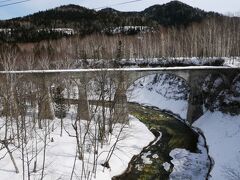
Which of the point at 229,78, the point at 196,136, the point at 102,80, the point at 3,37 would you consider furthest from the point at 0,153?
the point at 3,37

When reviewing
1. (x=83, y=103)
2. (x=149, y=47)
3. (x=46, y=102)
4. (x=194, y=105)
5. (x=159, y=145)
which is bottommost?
(x=159, y=145)

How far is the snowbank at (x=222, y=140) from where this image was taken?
2761 centimetres

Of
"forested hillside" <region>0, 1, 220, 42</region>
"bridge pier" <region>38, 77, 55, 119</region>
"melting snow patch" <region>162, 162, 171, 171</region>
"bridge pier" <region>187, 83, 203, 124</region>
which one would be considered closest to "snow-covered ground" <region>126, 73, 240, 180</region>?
"melting snow patch" <region>162, 162, 171, 171</region>

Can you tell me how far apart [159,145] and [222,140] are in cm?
Answer: 591

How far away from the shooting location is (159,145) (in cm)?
3591

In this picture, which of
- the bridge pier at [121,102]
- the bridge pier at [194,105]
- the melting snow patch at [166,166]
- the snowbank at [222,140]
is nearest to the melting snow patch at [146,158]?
the melting snow patch at [166,166]

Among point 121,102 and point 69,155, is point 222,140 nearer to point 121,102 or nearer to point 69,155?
point 121,102

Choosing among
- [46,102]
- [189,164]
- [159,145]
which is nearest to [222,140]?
[189,164]

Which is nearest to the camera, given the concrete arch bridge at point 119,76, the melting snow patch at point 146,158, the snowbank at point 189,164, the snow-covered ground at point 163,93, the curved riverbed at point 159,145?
the snowbank at point 189,164

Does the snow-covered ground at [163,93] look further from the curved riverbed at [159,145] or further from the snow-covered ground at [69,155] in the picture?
the snow-covered ground at [69,155]

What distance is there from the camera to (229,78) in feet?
147

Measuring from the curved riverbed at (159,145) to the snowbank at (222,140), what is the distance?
4.01 ft

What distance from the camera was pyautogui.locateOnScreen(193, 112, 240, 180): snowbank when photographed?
27.6 m

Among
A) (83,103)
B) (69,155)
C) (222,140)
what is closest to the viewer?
(69,155)
